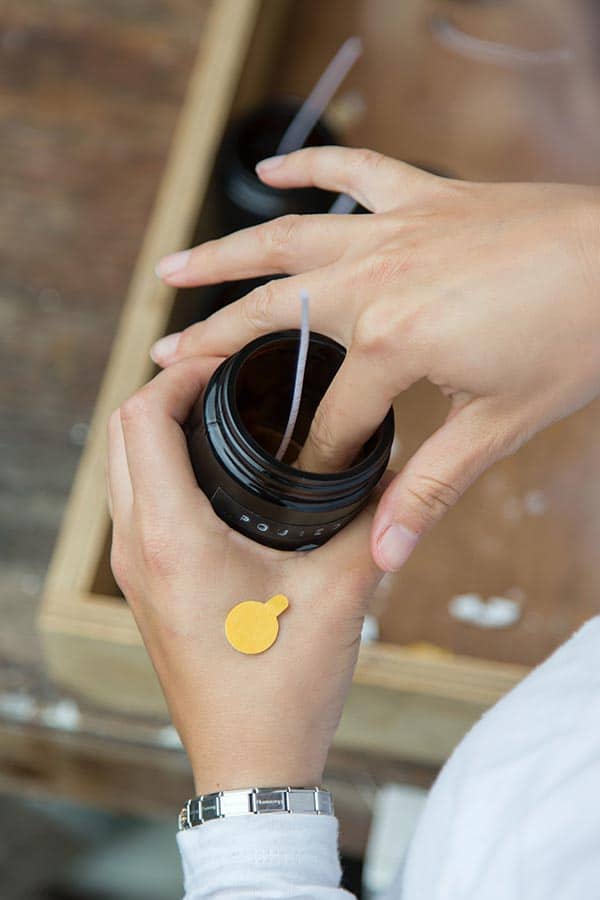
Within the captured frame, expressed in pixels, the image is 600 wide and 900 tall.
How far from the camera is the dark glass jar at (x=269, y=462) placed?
1.14ft

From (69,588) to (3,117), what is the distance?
400 millimetres

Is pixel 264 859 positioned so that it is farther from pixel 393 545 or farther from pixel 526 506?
pixel 526 506

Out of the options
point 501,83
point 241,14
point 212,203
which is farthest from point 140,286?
point 501,83

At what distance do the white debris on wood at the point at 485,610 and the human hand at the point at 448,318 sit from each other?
20 cm

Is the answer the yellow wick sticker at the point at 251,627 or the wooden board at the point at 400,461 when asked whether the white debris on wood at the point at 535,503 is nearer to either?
the wooden board at the point at 400,461

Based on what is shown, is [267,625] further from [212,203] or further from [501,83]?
[501,83]

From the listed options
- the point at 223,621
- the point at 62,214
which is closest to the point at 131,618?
the point at 223,621

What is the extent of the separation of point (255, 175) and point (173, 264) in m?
0.10

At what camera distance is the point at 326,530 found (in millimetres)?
373

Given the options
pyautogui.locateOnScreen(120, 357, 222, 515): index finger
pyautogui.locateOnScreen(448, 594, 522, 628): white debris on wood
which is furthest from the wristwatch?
pyautogui.locateOnScreen(448, 594, 522, 628): white debris on wood

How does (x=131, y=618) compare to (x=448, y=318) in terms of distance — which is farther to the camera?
(x=131, y=618)

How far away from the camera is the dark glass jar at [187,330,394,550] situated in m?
→ 0.35

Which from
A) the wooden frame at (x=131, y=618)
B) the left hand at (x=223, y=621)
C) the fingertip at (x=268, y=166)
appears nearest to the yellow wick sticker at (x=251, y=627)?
the left hand at (x=223, y=621)

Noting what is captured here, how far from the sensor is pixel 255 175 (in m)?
0.53
